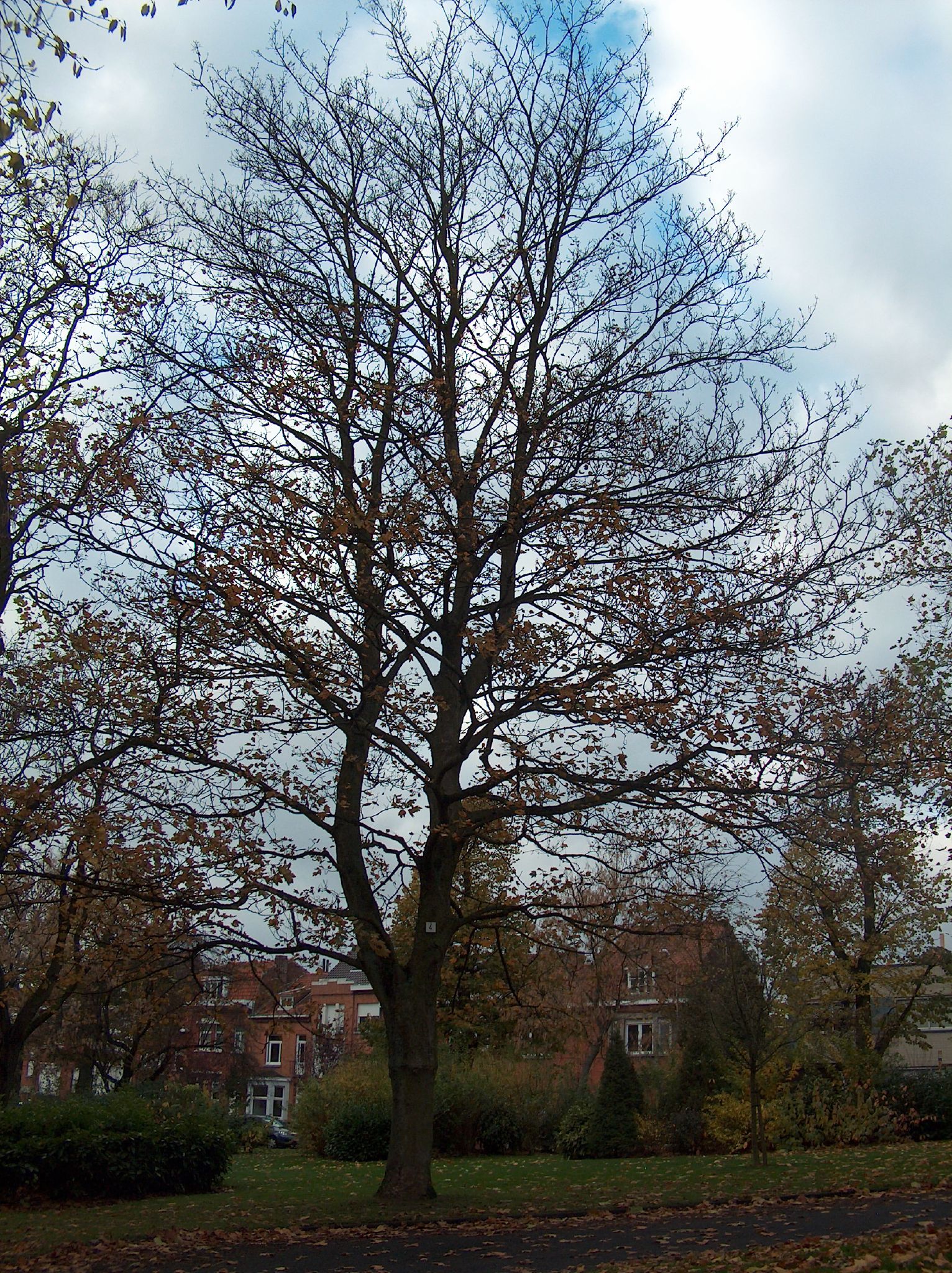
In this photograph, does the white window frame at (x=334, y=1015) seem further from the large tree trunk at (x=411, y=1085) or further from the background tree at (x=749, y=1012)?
the large tree trunk at (x=411, y=1085)

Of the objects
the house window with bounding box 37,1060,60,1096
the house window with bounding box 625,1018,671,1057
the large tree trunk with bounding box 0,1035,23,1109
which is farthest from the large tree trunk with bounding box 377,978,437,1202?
the house window with bounding box 37,1060,60,1096

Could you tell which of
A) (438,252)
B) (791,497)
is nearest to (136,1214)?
(791,497)

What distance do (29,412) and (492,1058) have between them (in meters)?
22.4

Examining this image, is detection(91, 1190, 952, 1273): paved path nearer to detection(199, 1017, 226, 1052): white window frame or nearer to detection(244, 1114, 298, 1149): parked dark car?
detection(199, 1017, 226, 1052): white window frame

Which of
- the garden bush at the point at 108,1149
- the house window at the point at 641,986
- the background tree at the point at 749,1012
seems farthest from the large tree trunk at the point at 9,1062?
the house window at the point at 641,986

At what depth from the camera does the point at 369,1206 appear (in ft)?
39.8

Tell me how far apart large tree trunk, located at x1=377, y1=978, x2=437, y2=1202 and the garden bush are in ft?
21.2

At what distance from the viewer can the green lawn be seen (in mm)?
12133

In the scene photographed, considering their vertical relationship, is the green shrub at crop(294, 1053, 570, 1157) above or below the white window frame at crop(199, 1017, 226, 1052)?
below

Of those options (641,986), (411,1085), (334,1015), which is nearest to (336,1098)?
(641,986)

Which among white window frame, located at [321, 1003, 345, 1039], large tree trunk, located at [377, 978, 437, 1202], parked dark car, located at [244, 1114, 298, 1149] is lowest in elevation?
parked dark car, located at [244, 1114, 298, 1149]

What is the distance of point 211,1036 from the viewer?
50938 mm

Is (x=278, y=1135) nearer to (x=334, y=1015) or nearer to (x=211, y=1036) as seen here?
(x=211, y=1036)

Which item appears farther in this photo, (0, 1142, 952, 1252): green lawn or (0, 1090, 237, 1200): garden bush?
(0, 1090, 237, 1200): garden bush
